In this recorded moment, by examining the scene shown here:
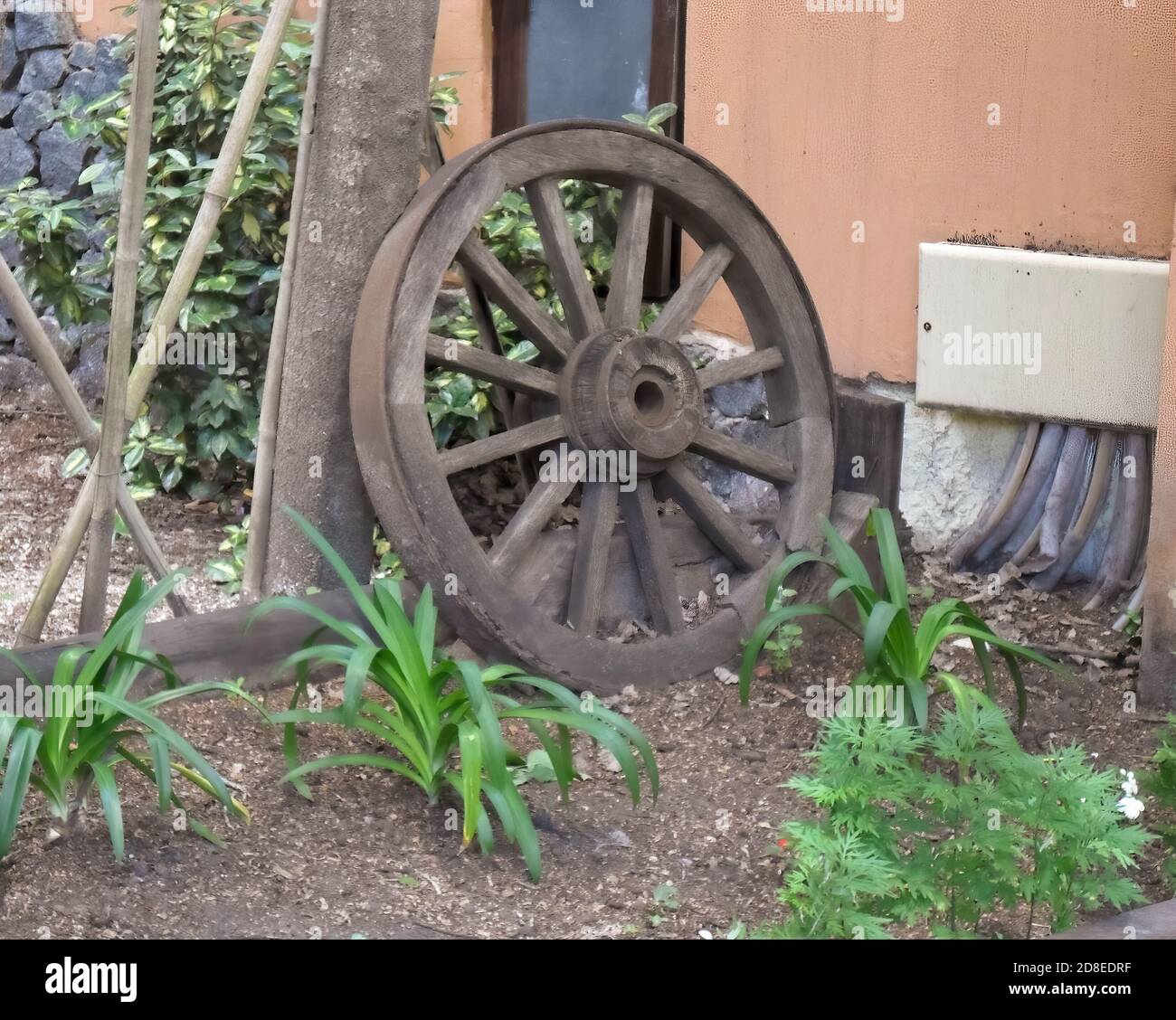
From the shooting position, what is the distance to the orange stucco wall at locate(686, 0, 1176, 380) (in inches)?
150

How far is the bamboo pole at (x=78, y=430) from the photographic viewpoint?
9.39 feet

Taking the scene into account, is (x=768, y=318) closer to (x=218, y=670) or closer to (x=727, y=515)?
(x=727, y=515)

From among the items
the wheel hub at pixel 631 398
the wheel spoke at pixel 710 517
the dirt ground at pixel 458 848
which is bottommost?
the dirt ground at pixel 458 848

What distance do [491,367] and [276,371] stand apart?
50cm

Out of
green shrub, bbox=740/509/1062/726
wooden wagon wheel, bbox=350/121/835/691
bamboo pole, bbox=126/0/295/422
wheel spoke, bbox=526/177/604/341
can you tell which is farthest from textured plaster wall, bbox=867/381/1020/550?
bamboo pole, bbox=126/0/295/422

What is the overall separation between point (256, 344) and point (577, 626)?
180 centimetres

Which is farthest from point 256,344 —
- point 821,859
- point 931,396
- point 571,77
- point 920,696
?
point 821,859

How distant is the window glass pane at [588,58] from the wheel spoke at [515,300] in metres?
1.37

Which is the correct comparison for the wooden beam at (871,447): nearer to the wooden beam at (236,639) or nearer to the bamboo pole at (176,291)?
the wooden beam at (236,639)

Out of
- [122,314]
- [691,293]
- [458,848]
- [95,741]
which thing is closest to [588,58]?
[691,293]

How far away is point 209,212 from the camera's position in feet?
10.2

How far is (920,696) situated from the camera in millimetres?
3090

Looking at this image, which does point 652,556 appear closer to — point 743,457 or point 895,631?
point 743,457

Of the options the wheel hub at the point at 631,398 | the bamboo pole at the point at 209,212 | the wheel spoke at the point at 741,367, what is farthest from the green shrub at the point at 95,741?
the wheel spoke at the point at 741,367
